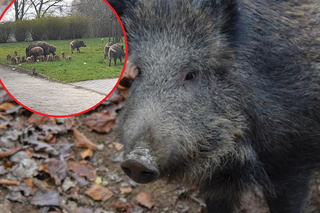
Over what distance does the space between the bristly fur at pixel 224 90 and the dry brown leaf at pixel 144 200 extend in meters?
1.04

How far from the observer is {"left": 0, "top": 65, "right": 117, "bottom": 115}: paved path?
80.0 inches

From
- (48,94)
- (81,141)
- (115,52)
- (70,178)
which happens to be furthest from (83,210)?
(115,52)

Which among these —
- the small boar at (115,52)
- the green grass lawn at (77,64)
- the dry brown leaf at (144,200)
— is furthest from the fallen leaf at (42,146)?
the small boar at (115,52)

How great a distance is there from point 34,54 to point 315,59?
190cm

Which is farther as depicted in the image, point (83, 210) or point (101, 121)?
point (101, 121)

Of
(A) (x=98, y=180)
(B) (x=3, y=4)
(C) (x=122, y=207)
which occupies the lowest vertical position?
(C) (x=122, y=207)

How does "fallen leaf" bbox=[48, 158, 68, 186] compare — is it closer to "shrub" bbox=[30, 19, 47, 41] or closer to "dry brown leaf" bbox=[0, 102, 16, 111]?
"dry brown leaf" bbox=[0, 102, 16, 111]

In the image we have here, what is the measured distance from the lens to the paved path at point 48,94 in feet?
6.67

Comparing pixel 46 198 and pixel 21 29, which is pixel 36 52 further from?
pixel 46 198

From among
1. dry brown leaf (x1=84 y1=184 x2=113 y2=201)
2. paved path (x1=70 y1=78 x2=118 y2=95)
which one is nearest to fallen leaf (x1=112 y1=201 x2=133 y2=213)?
dry brown leaf (x1=84 y1=184 x2=113 y2=201)

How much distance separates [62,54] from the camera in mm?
2068

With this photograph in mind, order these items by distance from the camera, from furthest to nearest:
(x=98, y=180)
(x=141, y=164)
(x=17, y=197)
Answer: (x=98, y=180), (x=17, y=197), (x=141, y=164)

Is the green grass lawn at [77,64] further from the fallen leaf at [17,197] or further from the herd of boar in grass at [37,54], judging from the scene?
the fallen leaf at [17,197]

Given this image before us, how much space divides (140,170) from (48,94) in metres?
0.76
